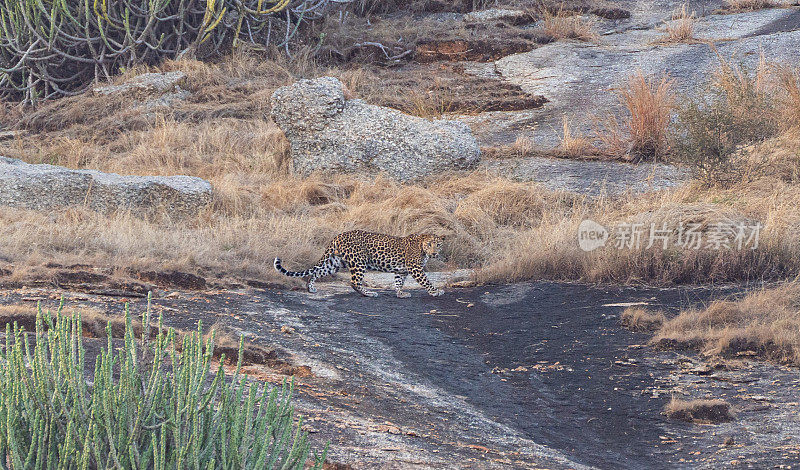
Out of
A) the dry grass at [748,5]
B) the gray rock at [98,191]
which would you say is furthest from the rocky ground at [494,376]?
the dry grass at [748,5]

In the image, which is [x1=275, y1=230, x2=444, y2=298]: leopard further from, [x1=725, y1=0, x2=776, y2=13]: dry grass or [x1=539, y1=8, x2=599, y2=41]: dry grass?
[x1=725, y1=0, x2=776, y2=13]: dry grass

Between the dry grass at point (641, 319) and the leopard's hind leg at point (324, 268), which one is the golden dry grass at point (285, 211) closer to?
the leopard's hind leg at point (324, 268)

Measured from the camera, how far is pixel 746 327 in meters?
6.12

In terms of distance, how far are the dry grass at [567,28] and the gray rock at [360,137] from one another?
5991 mm

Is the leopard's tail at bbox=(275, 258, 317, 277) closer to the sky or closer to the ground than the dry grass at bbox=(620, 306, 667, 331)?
closer to the ground

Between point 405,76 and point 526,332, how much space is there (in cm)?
1080

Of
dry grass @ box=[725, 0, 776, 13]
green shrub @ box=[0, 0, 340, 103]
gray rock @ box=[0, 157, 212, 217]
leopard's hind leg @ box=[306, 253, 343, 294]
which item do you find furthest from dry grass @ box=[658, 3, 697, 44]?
leopard's hind leg @ box=[306, 253, 343, 294]

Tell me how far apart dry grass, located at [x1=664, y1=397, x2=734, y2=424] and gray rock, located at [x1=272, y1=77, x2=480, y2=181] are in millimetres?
7900

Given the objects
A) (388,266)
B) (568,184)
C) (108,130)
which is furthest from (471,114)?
(388,266)

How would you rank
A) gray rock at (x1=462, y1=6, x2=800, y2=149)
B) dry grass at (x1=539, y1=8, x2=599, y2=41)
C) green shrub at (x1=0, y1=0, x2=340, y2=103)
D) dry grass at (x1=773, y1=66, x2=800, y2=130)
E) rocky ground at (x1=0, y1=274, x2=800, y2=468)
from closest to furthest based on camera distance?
rocky ground at (x1=0, y1=274, x2=800, y2=468) < dry grass at (x1=773, y1=66, x2=800, y2=130) < gray rock at (x1=462, y1=6, x2=800, y2=149) < green shrub at (x1=0, y1=0, x2=340, y2=103) < dry grass at (x1=539, y1=8, x2=599, y2=41)

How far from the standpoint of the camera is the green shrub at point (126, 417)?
2969mm

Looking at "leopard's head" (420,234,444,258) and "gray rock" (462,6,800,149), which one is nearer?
"leopard's head" (420,234,444,258)

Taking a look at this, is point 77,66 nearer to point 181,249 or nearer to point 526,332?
point 181,249

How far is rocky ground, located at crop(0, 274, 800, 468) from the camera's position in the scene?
4488 millimetres
